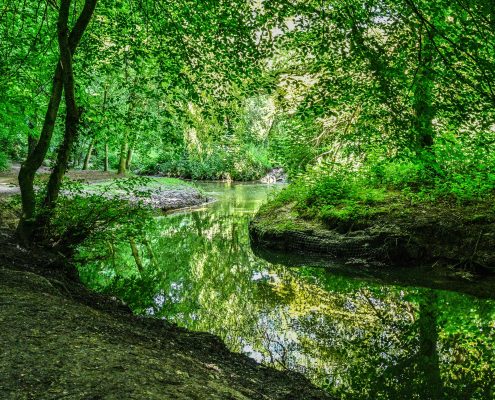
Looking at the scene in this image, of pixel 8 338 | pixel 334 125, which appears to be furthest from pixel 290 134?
pixel 8 338

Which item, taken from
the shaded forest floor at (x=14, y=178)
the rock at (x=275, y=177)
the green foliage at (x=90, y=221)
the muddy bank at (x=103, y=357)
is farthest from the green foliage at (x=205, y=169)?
the muddy bank at (x=103, y=357)

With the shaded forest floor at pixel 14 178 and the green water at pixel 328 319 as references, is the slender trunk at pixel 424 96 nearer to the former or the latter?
the green water at pixel 328 319

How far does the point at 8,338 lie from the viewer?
9.57 ft

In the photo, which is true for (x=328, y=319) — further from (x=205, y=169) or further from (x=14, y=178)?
(x=205, y=169)

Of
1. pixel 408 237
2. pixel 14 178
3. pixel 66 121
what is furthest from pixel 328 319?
pixel 14 178

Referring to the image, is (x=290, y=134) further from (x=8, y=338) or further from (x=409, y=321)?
(x=8, y=338)

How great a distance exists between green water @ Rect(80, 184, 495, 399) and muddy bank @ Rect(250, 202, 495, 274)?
1393 mm

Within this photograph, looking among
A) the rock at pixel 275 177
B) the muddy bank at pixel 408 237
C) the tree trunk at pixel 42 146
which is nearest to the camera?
the tree trunk at pixel 42 146

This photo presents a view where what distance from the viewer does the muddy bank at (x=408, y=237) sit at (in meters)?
8.90

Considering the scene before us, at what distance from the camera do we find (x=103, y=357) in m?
2.87

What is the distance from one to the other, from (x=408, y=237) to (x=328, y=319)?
14.3 feet

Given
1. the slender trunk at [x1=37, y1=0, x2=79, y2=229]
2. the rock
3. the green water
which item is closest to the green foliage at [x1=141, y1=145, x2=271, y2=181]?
the rock

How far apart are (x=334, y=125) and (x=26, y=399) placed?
1278 centimetres

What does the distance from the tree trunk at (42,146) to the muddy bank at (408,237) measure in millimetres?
6657
